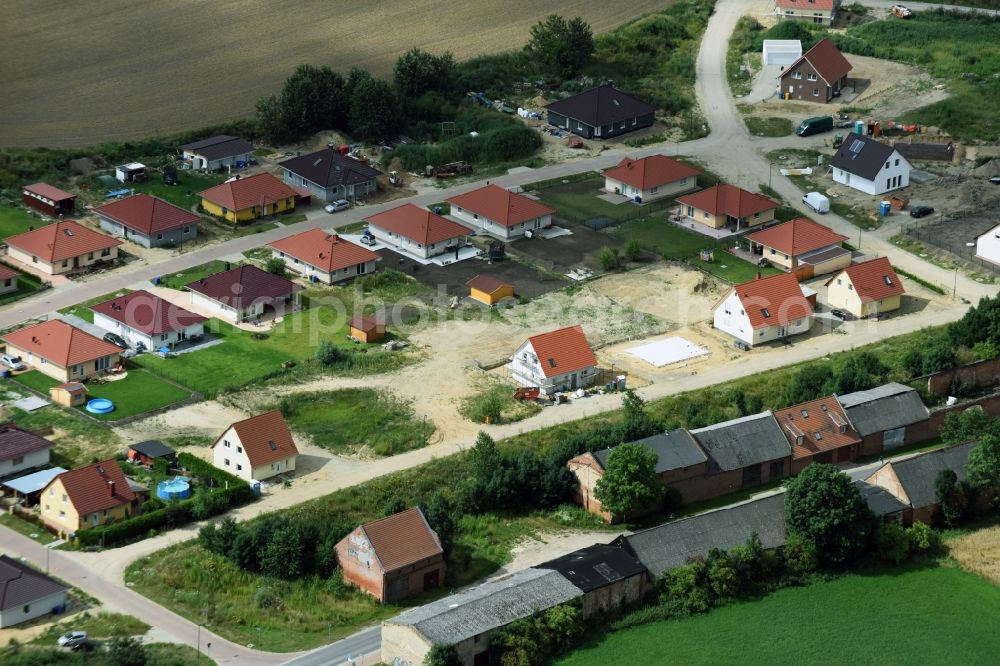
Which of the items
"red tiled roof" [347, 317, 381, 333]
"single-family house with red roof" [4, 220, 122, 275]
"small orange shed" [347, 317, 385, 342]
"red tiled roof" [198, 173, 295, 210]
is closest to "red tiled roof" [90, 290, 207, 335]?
"single-family house with red roof" [4, 220, 122, 275]

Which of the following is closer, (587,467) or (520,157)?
(587,467)

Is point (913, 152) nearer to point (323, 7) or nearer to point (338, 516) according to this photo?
point (323, 7)

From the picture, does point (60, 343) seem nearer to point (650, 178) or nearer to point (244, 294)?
point (244, 294)

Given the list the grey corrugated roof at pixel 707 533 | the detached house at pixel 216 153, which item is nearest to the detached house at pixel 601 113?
the detached house at pixel 216 153

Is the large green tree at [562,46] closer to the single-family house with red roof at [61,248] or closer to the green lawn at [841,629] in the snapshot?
the single-family house with red roof at [61,248]

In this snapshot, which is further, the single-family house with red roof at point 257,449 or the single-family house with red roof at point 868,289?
the single-family house with red roof at point 868,289

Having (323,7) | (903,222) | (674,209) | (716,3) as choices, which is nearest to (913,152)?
(903,222)

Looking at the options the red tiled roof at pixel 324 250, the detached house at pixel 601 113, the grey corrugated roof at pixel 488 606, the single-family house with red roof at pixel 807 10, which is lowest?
the grey corrugated roof at pixel 488 606
